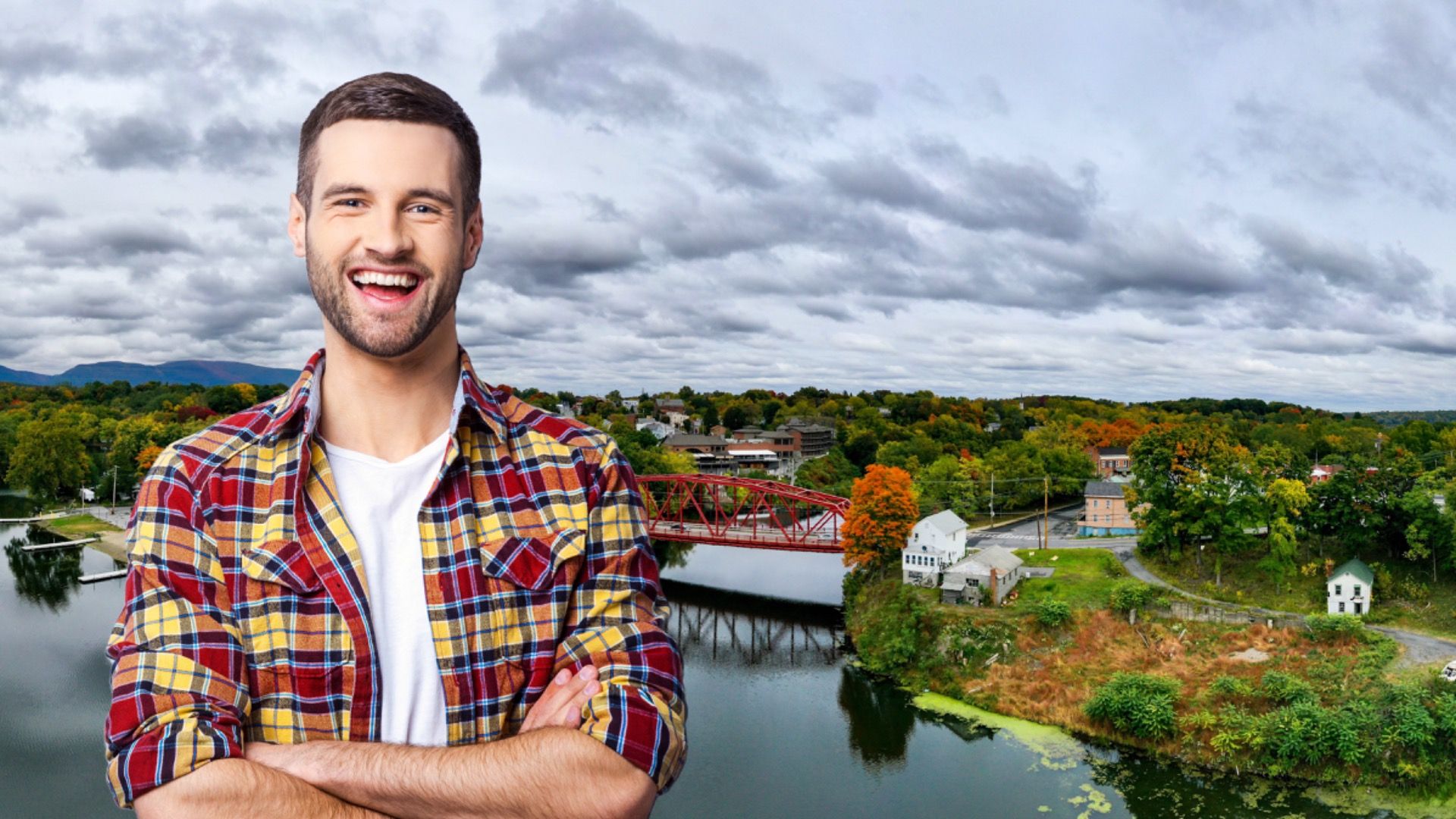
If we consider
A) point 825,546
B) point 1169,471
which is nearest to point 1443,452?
point 1169,471

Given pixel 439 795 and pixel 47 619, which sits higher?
pixel 439 795

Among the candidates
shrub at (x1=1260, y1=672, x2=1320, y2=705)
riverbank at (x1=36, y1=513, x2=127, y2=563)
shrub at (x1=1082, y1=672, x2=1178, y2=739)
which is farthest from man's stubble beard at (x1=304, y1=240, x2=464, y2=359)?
riverbank at (x1=36, y1=513, x2=127, y2=563)

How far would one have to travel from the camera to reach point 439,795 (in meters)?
1.59

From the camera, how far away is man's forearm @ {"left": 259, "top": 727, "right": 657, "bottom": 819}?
62.5 inches

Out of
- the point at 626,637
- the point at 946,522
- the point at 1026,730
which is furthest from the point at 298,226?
the point at 946,522

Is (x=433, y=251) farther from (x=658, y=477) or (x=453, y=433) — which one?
(x=658, y=477)

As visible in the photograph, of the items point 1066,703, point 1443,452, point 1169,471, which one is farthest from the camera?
point 1443,452

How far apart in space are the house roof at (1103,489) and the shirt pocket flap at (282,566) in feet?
94.2

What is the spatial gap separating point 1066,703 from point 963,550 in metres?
6.58

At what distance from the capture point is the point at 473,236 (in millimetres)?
1899

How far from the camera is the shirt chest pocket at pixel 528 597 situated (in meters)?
1.75

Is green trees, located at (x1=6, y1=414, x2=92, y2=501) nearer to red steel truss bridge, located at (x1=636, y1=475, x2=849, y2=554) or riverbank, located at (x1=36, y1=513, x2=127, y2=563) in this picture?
riverbank, located at (x1=36, y1=513, x2=127, y2=563)

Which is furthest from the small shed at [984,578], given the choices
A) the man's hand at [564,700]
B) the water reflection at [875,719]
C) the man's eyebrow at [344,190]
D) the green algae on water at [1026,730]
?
the man's eyebrow at [344,190]

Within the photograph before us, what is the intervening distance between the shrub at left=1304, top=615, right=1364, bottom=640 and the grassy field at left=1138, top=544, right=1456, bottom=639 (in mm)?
1135
